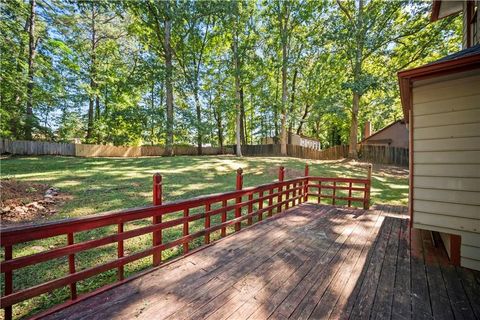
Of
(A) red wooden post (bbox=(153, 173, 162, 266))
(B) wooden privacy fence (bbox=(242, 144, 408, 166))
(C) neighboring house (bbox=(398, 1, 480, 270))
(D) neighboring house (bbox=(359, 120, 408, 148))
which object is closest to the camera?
(A) red wooden post (bbox=(153, 173, 162, 266))

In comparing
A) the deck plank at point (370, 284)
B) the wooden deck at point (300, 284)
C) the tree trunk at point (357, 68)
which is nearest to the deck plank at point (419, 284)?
the wooden deck at point (300, 284)

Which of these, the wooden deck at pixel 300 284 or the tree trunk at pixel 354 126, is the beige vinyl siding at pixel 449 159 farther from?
the tree trunk at pixel 354 126

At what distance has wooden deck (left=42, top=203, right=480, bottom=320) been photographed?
1.97 metres

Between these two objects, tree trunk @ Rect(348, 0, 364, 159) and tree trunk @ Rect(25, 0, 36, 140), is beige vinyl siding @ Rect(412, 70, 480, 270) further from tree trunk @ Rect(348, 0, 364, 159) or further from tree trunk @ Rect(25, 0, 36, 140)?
tree trunk @ Rect(348, 0, 364, 159)

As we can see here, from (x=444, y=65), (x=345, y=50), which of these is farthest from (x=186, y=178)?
(x=345, y=50)

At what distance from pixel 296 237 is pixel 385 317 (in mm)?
1869

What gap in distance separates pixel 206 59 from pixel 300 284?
2407 centimetres

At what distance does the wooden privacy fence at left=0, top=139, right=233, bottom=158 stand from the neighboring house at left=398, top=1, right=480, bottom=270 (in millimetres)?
16635

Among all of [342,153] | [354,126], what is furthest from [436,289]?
[342,153]

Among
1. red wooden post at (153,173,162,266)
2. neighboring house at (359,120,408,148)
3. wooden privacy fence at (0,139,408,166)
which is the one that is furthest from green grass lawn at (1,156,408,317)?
neighboring house at (359,120,408,148)

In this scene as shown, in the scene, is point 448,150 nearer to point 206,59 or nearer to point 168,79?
point 168,79

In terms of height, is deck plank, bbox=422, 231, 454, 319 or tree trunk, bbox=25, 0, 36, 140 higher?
tree trunk, bbox=25, 0, 36, 140

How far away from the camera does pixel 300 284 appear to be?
2400 millimetres

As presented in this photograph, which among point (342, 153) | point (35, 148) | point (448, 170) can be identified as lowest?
point (448, 170)
